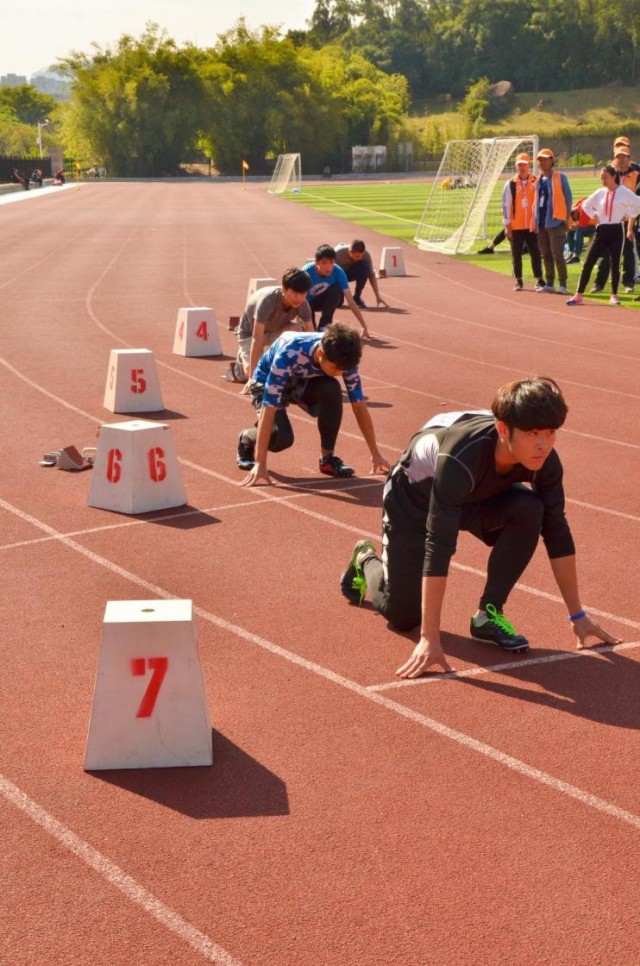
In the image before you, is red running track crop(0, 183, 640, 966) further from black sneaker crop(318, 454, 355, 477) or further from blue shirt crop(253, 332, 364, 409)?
blue shirt crop(253, 332, 364, 409)

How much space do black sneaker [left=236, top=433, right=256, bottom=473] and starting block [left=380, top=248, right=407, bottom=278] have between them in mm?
15589

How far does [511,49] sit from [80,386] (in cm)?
15989

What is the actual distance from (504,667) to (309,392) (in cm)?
405

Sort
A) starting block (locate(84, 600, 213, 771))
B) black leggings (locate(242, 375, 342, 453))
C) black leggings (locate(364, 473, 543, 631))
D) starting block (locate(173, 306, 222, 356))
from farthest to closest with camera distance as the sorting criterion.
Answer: starting block (locate(173, 306, 222, 356)) < black leggings (locate(242, 375, 342, 453)) < black leggings (locate(364, 473, 543, 631)) < starting block (locate(84, 600, 213, 771))

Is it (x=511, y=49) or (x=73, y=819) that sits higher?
(x=511, y=49)

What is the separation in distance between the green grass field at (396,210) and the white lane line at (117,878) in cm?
1629

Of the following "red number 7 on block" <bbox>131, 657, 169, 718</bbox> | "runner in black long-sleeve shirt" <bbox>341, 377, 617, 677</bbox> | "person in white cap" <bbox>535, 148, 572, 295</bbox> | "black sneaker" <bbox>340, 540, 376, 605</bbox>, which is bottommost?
"black sneaker" <bbox>340, 540, 376, 605</bbox>

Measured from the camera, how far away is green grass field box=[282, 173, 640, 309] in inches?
1060

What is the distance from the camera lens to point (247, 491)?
9375 millimetres

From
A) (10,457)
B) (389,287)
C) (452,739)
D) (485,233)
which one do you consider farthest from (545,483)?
(485,233)

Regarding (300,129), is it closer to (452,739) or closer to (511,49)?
(511,49)

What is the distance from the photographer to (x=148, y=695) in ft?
16.0

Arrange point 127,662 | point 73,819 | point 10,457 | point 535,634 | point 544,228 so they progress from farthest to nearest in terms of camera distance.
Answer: point 544,228, point 10,457, point 535,634, point 127,662, point 73,819

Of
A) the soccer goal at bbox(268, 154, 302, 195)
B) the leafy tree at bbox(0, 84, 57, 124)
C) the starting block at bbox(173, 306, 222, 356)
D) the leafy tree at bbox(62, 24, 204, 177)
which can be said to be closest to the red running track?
the starting block at bbox(173, 306, 222, 356)
